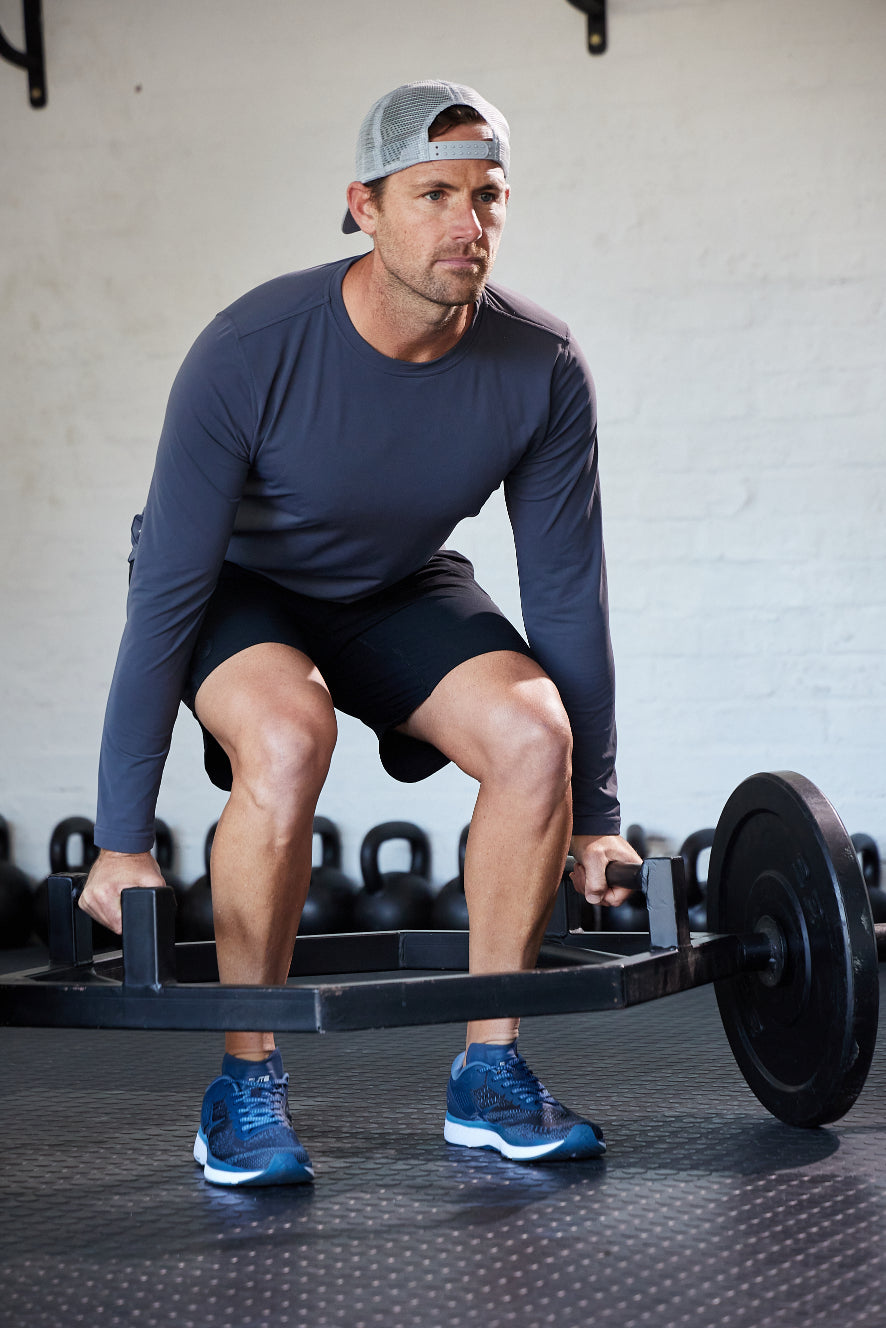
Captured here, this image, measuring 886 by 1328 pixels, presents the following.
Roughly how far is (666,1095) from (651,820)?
72.0 inches

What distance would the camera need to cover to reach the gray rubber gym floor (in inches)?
48.7

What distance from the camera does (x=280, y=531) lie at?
1.76 m

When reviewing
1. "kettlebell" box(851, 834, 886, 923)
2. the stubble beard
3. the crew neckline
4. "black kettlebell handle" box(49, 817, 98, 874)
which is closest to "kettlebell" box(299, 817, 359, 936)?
"black kettlebell handle" box(49, 817, 98, 874)

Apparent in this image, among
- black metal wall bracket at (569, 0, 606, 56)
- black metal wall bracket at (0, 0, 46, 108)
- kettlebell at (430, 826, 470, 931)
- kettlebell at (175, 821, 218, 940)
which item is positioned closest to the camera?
kettlebell at (430, 826, 470, 931)

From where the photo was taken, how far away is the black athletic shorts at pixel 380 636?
1765mm

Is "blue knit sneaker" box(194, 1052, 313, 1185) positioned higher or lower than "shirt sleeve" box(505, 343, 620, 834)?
lower

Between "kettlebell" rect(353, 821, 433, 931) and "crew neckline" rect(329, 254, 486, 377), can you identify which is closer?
"crew neckline" rect(329, 254, 486, 377)

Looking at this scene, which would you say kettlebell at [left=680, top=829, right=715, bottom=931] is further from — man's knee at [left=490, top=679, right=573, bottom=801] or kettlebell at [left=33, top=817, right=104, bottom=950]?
man's knee at [left=490, top=679, right=573, bottom=801]

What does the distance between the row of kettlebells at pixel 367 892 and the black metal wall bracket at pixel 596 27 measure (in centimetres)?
215

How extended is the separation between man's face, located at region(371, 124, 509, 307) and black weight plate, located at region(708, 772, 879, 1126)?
75 cm

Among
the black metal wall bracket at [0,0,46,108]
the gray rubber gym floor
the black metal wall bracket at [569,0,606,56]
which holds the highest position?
the black metal wall bracket at [0,0,46,108]

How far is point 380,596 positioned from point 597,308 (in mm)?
2230

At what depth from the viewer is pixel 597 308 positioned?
3852 mm

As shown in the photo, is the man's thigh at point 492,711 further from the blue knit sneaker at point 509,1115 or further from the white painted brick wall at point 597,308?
the white painted brick wall at point 597,308
